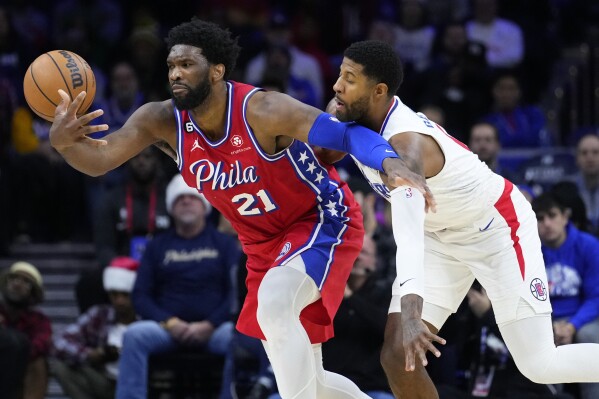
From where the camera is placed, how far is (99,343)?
9211mm

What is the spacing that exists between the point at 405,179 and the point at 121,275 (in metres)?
A: 4.25

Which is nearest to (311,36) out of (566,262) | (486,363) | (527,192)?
(527,192)

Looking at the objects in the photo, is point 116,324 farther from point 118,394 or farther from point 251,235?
point 251,235

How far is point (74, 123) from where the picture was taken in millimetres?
5953

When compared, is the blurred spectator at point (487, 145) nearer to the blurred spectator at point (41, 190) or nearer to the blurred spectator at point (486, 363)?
the blurred spectator at point (486, 363)

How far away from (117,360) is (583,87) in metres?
5.51

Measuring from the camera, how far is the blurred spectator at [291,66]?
472 inches

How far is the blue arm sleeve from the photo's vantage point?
569 centimetres

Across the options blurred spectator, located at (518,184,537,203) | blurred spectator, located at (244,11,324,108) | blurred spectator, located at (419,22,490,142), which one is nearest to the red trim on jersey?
blurred spectator, located at (518,184,537,203)

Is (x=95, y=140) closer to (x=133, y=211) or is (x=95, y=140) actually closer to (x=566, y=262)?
(x=566, y=262)

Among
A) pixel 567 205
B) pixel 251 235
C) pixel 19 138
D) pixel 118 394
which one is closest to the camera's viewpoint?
pixel 251 235

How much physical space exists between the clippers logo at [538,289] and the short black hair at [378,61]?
1.25 m

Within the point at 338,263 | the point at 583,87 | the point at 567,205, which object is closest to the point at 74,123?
the point at 338,263

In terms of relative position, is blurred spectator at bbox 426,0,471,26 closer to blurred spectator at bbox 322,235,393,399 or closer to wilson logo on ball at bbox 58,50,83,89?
blurred spectator at bbox 322,235,393,399
